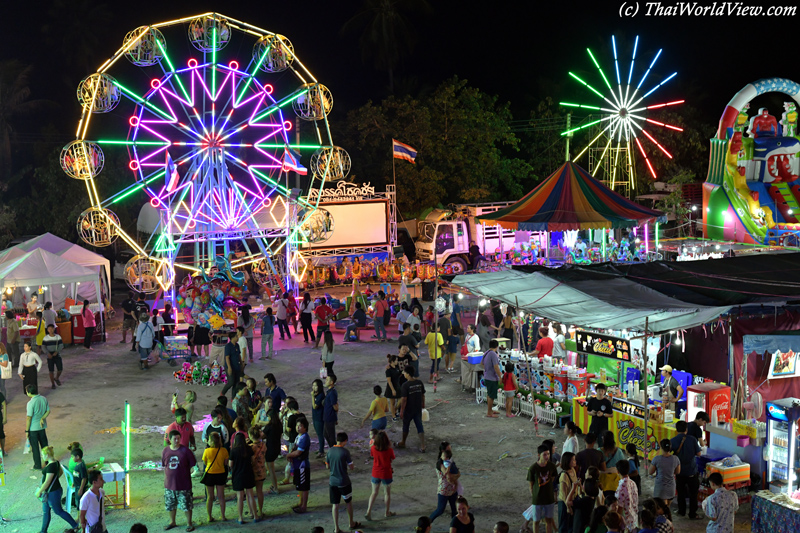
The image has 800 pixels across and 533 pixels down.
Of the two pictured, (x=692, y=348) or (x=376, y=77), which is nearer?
(x=692, y=348)

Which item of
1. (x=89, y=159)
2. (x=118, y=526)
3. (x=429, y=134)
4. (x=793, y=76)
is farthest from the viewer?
(x=793, y=76)

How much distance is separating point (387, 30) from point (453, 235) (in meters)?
19.3

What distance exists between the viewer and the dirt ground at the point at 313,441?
10531 millimetres

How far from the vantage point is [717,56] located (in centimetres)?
5356

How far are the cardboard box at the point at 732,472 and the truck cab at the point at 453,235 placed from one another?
20529mm

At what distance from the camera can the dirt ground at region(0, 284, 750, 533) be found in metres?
10.5

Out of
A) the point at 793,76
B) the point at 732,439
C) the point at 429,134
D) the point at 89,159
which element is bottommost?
the point at 732,439

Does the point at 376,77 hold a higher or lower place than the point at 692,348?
higher

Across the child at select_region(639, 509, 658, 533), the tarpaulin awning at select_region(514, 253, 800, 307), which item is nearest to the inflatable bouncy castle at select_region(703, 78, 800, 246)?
the tarpaulin awning at select_region(514, 253, 800, 307)

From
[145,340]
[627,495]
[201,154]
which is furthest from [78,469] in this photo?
[201,154]

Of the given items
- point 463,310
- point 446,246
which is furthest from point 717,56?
point 463,310

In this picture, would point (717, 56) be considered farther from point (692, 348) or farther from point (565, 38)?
point (692, 348)

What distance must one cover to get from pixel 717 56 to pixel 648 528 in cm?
5188

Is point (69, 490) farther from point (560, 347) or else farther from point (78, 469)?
point (560, 347)
